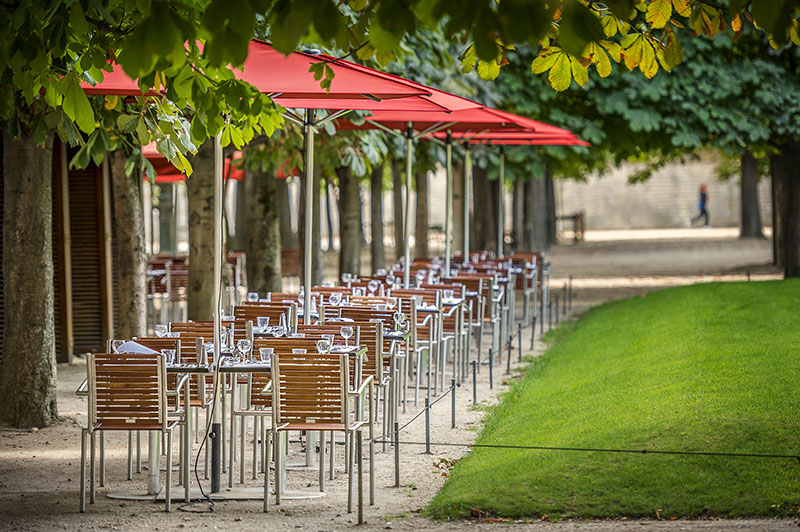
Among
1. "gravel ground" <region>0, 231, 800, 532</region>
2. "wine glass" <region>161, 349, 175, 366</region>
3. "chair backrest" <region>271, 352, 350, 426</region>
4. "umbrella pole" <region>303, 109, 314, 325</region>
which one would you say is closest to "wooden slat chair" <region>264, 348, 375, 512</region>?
"chair backrest" <region>271, 352, 350, 426</region>

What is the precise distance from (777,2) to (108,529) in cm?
470

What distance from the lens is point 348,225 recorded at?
2005 cm

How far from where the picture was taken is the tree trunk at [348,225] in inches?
787

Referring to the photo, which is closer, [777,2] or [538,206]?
[777,2]

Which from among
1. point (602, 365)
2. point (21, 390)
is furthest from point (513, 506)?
point (602, 365)

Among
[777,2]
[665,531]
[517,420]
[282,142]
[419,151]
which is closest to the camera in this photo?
[777,2]

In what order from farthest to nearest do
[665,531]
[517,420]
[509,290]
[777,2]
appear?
[509,290] → [517,420] → [665,531] → [777,2]

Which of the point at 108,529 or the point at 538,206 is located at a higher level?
the point at 538,206

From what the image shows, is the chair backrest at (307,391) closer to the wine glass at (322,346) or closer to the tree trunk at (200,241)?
the wine glass at (322,346)

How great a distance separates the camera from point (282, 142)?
49.1 ft

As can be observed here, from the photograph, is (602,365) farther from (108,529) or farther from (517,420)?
(108,529)

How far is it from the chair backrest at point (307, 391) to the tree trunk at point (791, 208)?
55.3 ft

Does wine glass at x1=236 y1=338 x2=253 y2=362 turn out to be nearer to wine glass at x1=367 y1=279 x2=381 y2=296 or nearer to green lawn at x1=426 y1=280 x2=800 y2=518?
green lawn at x1=426 y1=280 x2=800 y2=518

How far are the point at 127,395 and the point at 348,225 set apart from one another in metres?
13.1
